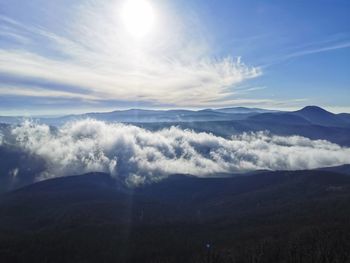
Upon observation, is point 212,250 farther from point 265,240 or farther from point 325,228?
point 325,228

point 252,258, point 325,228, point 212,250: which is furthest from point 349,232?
point 212,250

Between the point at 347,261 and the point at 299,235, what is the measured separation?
44749 mm

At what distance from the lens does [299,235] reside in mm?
195250

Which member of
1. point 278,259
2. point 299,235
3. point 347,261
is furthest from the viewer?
point 299,235

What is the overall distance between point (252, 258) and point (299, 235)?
35.4 m

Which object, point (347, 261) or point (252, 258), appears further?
point (252, 258)

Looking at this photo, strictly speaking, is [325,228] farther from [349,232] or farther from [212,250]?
[212,250]

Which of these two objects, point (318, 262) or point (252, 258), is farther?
point (252, 258)

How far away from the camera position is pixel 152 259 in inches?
7795

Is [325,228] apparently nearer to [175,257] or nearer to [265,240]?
[265,240]

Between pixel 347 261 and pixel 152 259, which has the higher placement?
pixel 347 261

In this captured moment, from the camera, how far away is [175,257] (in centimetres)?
19588

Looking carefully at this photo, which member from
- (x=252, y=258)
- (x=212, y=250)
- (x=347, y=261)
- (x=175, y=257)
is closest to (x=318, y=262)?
(x=347, y=261)

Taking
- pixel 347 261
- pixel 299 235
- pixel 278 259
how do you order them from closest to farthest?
pixel 347 261, pixel 278 259, pixel 299 235
